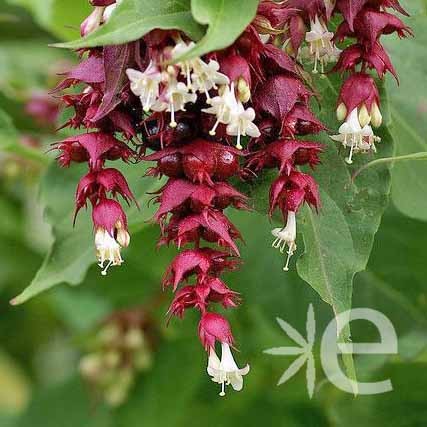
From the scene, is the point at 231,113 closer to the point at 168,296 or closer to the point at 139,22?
the point at 139,22

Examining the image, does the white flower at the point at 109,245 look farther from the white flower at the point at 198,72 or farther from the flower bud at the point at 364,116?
the flower bud at the point at 364,116

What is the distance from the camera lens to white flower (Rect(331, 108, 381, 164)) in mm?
1145

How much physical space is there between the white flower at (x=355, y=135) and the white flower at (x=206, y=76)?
209 millimetres

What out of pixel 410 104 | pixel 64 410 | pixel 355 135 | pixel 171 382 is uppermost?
pixel 355 135

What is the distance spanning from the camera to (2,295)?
3.06 m

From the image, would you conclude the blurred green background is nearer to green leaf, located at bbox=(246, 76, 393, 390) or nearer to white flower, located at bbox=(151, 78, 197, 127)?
green leaf, located at bbox=(246, 76, 393, 390)

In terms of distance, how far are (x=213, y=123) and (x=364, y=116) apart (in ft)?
0.68

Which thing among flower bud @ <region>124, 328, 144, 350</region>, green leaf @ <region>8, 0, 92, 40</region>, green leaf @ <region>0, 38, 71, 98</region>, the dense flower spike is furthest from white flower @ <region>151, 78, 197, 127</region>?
green leaf @ <region>0, 38, 71, 98</region>

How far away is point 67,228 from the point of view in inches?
63.1

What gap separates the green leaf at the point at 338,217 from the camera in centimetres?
114

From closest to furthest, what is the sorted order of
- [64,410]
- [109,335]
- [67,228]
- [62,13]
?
[67,228]
[62,13]
[109,335]
[64,410]


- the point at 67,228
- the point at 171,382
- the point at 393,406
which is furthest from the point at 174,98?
the point at 171,382

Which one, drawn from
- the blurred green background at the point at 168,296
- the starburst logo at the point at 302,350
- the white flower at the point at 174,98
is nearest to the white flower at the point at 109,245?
the white flower at the point at 174,98

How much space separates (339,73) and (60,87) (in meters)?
0.41
